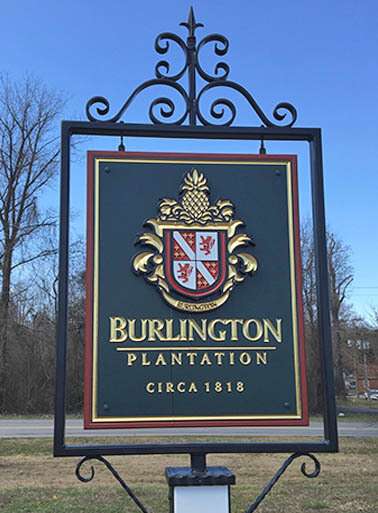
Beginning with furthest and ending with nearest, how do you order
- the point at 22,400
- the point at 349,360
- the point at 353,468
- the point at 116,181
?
the point at 349,360 < the point at 22,400 < the point at 353,468 < the point at 116,181

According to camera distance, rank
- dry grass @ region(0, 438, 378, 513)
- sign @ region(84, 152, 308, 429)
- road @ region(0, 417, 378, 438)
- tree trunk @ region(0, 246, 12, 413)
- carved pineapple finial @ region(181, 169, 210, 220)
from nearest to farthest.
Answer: sign @ region(84, 152, 308, 429) < carved pineapple finial @ region(181, 169, 210, 220) < dry grass @ region(0, 438, 378, 513) < road @ region(0, 417, 378, 438) < tree trunk @ region(0, 246, 12, 413)

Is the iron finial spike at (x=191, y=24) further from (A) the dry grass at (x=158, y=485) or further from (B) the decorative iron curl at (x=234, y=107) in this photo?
(A) the dry grass at (x=158, y=485)

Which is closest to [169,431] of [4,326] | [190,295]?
[190,295]

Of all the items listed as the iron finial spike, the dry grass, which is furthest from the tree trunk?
the iron finial spike

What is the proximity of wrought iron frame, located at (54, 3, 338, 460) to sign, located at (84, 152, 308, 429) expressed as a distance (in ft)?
0.46

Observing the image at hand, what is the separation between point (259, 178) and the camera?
3.23m

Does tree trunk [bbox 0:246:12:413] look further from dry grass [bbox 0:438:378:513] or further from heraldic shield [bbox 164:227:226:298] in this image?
heraldic shield [bbox 164:227:226:298]

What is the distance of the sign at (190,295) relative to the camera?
296 centimetres

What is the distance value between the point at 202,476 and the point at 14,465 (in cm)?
839

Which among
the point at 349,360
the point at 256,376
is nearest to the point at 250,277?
the point at 256,376

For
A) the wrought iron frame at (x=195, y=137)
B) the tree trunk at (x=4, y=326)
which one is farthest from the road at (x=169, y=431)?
the wrought iron frame at (x=195, y=137)

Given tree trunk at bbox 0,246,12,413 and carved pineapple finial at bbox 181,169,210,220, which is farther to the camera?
tree trunk at bbox 0,246,12,413

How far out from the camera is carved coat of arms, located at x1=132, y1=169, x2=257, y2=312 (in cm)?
302

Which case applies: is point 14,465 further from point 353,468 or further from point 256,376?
point 256,376
